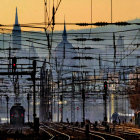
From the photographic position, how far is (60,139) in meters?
33.9

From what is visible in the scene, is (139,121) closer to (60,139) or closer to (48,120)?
(48,120)

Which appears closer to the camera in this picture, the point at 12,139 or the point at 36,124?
the point at 12,139

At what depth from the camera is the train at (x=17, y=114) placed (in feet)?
254

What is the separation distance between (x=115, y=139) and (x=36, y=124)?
6.55 meters

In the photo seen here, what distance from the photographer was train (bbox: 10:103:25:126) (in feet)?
254

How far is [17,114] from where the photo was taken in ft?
255

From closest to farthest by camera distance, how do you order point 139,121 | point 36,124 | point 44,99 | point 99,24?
point 99,24, point 36,124, point 139,121, point 44,99

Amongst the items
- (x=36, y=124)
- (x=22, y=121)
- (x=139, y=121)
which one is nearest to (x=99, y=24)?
(x=36, y=124)

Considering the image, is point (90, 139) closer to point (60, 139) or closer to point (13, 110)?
point (60, 139)

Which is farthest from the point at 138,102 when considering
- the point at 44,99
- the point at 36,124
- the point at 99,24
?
the point at 99,24

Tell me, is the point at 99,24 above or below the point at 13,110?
above

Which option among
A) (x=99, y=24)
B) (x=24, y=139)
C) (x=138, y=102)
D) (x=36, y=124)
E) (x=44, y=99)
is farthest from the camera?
(x=138, y=102)

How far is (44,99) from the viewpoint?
273 feet

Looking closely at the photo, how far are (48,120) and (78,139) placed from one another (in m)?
48.4
